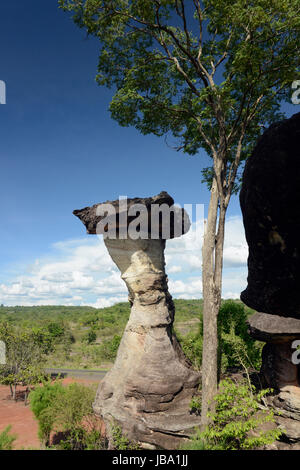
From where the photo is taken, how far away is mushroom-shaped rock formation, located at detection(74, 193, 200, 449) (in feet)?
35.2

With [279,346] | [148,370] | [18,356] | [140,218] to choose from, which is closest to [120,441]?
[148,370]

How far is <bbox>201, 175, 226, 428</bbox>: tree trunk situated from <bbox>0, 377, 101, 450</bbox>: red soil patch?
8217mm

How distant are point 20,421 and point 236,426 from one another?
584 inches

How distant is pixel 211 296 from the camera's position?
1096 centimetres

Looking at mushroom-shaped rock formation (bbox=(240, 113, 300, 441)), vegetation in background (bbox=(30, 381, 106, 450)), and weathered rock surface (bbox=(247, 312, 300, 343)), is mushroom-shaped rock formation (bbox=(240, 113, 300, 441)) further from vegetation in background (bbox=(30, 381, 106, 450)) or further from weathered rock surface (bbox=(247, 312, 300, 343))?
vegetation in background (bbox=(30, 381, 106, 450))

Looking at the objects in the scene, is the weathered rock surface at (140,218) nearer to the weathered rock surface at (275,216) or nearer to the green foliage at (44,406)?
the green foliage at (44,406)

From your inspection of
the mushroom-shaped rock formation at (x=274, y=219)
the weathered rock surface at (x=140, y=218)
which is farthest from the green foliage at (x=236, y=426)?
the mushroom-shaped rock formation at (x=274, y=219)

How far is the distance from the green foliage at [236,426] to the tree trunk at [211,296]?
1.36ft

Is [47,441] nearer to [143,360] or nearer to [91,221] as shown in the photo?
[143,360]

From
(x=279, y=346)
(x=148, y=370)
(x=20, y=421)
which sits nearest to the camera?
(x=279, y=346)

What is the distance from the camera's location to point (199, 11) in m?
11.5

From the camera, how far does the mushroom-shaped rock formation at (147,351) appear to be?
10.7m

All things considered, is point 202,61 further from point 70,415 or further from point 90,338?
point 90,338

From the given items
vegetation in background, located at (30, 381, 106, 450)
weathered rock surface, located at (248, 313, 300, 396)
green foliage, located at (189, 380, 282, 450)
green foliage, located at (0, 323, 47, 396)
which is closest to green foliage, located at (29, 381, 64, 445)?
vegetation in background, located at (30, 381, 106, 450)
